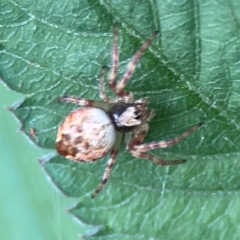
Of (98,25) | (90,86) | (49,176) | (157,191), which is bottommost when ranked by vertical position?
(157,191)

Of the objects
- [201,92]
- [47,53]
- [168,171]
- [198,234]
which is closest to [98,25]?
[47,53]

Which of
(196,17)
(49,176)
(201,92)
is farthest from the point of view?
(49,176)

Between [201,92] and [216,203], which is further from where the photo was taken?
[216,203]

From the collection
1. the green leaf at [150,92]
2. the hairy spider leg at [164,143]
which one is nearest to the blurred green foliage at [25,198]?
the green leaf at [150,92]

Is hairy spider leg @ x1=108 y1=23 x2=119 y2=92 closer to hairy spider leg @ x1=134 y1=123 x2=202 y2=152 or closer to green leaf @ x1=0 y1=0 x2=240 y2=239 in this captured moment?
green leaf @ x1=0 y1=0 x2=240 y2=239

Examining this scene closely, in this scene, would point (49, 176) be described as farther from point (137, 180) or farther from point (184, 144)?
point (184, 144)

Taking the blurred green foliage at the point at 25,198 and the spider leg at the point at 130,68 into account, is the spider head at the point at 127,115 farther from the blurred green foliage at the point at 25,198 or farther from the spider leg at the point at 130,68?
the blurred green foliage at the point at 25,198
